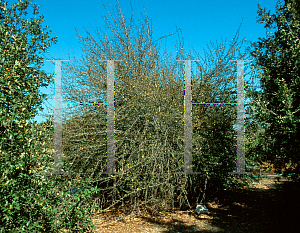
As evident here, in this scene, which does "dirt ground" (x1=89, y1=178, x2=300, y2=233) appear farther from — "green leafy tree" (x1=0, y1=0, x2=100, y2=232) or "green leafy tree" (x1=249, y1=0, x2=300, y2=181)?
"green leafy tree" (x1=0, y1=0, x2=100, y2=232)

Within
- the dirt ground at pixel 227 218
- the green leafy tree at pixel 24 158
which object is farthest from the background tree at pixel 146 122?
the green leafy tree at pixel 24 158

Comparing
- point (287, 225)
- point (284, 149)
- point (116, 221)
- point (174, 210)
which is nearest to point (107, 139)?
point (116, 221)

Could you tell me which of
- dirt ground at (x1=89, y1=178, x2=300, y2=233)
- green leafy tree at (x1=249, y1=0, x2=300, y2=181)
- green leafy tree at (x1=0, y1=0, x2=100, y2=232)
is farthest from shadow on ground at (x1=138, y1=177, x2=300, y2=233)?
green leafy tree at (x1=0, y1=0, x2=100, y2=232)

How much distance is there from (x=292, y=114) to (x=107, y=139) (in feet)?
10.8

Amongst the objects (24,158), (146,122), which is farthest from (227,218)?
(24,158)

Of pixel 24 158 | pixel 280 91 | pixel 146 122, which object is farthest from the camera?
pixel 146 122

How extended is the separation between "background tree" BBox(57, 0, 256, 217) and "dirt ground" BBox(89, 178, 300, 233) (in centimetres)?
42

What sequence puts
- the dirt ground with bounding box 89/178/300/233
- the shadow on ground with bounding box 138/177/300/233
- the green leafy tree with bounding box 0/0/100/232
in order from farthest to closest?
the dirt ground with bounding box 89/178/300/233, the shadow on ground with bounding box 138/177/300/233, the green leafy tree with bounding box 0/0/100/232

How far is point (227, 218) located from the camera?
5086 millimetres

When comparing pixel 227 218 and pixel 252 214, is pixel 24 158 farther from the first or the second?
pixel 252 214

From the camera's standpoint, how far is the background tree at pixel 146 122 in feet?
15.8

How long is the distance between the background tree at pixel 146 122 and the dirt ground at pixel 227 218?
0.42m

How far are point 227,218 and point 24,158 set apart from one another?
14.7 ft

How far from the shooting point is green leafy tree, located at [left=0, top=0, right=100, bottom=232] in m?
1.97
